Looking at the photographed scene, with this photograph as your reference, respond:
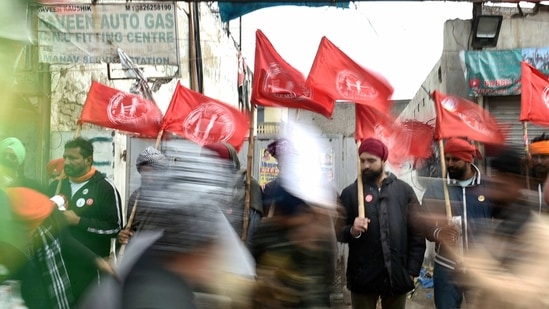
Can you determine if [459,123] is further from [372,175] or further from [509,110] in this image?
[509,110]

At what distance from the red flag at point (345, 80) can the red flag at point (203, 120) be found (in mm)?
1169

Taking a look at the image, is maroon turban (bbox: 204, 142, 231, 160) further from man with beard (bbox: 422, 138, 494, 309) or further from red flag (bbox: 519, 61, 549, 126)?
red flag (bbox: 519, 61, 549, 126)

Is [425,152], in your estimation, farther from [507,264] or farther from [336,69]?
[507,264]

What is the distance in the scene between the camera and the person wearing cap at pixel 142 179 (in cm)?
233

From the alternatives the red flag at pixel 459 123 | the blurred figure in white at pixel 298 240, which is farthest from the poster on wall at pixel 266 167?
the blurred figure in white at pixel 298 240

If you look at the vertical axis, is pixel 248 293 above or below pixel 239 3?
below

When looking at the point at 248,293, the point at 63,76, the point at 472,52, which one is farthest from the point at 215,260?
the point at 63,76

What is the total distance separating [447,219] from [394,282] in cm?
73

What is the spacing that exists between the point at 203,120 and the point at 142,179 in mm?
3952

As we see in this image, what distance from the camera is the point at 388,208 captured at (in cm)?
450

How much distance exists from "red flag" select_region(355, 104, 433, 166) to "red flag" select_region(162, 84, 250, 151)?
145 centimetres

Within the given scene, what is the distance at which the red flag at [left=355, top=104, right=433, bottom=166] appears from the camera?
5645 mm

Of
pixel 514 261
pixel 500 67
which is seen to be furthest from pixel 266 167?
pixel 514 261

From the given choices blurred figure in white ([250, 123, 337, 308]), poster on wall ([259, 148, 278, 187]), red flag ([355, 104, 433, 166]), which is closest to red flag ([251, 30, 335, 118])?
red flag ([355, 104, 433, 166])
